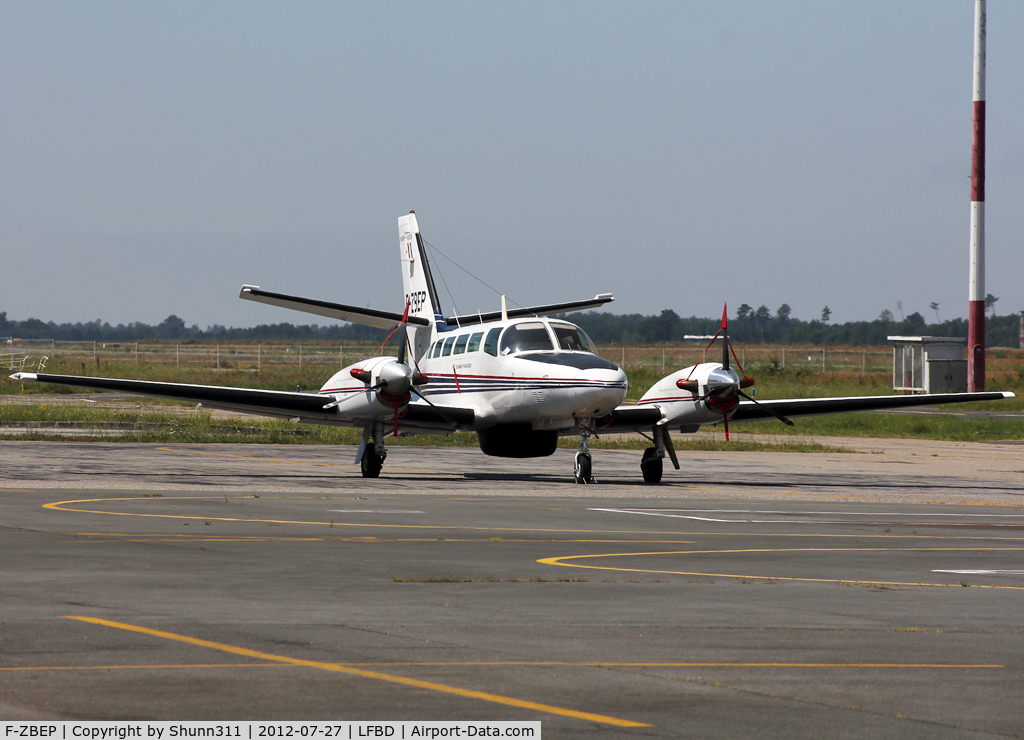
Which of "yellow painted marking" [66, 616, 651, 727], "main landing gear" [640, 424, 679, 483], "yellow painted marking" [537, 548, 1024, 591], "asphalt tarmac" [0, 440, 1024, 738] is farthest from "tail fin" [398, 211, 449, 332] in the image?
"yellow painted marking" [66, 616, 651, 727]

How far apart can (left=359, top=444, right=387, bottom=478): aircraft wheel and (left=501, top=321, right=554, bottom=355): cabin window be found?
138 inches

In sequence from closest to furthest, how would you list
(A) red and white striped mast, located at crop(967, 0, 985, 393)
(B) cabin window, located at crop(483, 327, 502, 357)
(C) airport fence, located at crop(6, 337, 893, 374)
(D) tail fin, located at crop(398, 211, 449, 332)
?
(B) cabin window, located at crop(483, 327, 502, 357) → (D) tail fin, located at crop(398, 211, 449, 332) → (A) red and white striped mast, located at crop(967, 0, 985, 393) → (C) airport fence, located at crop(6, 337, 893, 374)

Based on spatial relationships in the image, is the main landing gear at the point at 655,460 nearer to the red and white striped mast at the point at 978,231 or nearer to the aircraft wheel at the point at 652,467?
the aircraft wheel at the point at 652,467

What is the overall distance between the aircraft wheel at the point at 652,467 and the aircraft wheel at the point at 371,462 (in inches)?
221

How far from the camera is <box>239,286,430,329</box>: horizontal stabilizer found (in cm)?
2678

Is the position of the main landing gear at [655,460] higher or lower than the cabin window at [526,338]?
lower

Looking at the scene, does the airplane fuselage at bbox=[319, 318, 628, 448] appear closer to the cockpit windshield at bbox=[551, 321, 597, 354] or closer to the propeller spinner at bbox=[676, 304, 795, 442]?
the cockpit windshield at bbox=[551, 321, 597, 354]

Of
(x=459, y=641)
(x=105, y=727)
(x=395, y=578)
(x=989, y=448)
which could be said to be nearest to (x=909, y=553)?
(x=395, y=578)

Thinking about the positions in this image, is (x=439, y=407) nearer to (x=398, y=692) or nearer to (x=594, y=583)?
(x=594, y=583)

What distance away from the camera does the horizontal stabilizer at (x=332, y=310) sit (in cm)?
2678

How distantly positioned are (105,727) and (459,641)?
9.30 feet

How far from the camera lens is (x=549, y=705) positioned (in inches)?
244

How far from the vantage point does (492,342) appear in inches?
1016

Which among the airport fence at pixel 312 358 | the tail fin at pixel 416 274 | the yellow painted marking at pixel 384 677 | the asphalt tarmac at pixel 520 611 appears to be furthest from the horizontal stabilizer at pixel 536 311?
the airport fence at pixel 312 358
